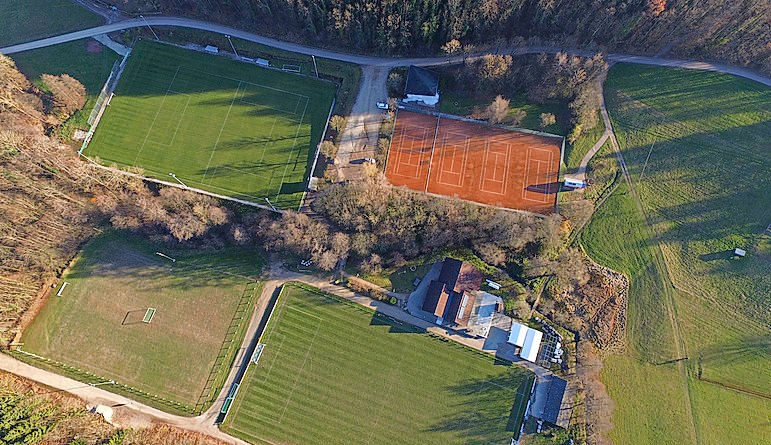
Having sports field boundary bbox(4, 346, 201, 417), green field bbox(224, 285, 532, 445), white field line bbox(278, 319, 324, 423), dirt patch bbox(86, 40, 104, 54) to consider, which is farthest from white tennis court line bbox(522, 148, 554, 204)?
dirt patch bbox(86, 40, 104, 54)

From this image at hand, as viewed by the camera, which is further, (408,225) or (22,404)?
(408,225)

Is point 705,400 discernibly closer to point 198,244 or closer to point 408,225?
point 408,225

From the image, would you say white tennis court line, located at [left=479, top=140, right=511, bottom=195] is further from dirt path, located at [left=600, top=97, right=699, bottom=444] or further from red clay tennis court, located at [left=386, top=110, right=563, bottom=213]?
dirt path, located at [left=600, top=97, right=699, bottom=444]

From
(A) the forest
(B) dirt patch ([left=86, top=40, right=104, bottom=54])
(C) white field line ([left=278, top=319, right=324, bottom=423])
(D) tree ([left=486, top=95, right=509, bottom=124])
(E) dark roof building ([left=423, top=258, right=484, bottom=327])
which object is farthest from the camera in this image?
(B) dirt patch ([left=86, top=40, right=104, bottom=54])

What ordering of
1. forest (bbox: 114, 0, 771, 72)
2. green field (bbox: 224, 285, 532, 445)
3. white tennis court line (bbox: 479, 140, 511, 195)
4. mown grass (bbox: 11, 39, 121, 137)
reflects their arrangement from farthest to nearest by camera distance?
mown grass (bbox: 11, 39, 121, 137), white tennis court line (bbox: 479, 140, 511, 195), forest (bbox: 114, 0, 771, 72), green field (bbox: 224, 285, 532, 445)

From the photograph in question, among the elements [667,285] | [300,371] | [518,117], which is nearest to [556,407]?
[667,285]

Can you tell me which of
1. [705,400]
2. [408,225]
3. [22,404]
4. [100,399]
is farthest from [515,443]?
[22,404]

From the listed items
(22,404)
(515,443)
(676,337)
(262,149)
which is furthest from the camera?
(262,149)
